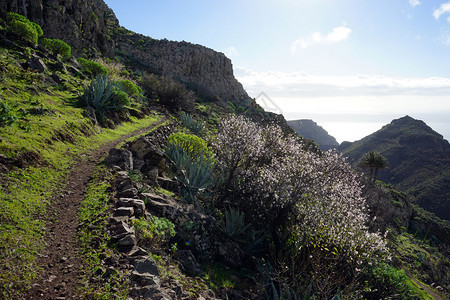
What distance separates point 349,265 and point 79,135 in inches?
442

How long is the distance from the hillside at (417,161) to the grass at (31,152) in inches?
2327

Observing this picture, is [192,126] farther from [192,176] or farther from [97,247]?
[97,247]

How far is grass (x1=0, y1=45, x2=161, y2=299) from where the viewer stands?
11.7 ft

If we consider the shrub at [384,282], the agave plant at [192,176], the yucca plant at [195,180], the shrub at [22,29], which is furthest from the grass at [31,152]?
the shrub at [384,282]

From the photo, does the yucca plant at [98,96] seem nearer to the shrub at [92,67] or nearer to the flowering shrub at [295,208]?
the shrub at [92,67]

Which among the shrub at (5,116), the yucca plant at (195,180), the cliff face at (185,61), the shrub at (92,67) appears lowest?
the yucca plant at (195,180)

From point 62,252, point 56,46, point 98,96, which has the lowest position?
point 62,252

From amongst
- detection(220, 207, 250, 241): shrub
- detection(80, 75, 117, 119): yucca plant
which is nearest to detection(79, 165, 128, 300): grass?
detection(220, 207, 250, 241): shrub

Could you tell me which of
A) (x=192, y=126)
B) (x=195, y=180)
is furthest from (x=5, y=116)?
(x=192, y=126)

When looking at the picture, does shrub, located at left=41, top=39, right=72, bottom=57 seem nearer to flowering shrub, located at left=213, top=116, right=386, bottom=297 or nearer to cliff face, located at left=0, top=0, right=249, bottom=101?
cliff face, located at left=0, top=0, right=249, bottom=101

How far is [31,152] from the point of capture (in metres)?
6.32

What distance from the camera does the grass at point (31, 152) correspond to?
11.7 feet

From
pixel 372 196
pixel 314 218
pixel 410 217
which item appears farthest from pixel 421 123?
pixel 314 218

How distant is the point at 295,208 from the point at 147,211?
6122 mm
